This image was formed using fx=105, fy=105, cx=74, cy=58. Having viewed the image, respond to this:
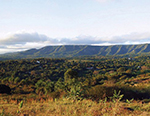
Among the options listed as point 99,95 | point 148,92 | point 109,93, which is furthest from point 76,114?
point 148,92

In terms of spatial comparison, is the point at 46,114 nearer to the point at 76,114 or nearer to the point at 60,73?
the point at 76,114

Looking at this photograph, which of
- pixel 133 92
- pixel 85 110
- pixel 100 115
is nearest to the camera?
pixel 100 115

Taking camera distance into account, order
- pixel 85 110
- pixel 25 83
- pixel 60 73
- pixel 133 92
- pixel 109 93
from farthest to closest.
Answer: pixel 60 73 → pixel 25 83 → pixel 133 92 → pixel 109 93 → pixel 85 110

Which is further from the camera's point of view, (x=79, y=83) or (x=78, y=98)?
(x=79, y=83)

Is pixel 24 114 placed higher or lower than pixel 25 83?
higher

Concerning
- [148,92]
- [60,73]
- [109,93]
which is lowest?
[60,73]

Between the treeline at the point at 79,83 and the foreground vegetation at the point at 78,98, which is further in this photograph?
the treeline at the point at 79,83

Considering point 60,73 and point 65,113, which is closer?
point 65,113

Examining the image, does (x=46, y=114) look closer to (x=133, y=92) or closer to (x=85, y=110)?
(x=85, y=110)

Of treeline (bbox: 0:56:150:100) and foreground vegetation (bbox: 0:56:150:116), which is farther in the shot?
treeline (bbox: 0:56:150:100)

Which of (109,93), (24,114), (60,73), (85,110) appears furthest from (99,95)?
(60,73)
